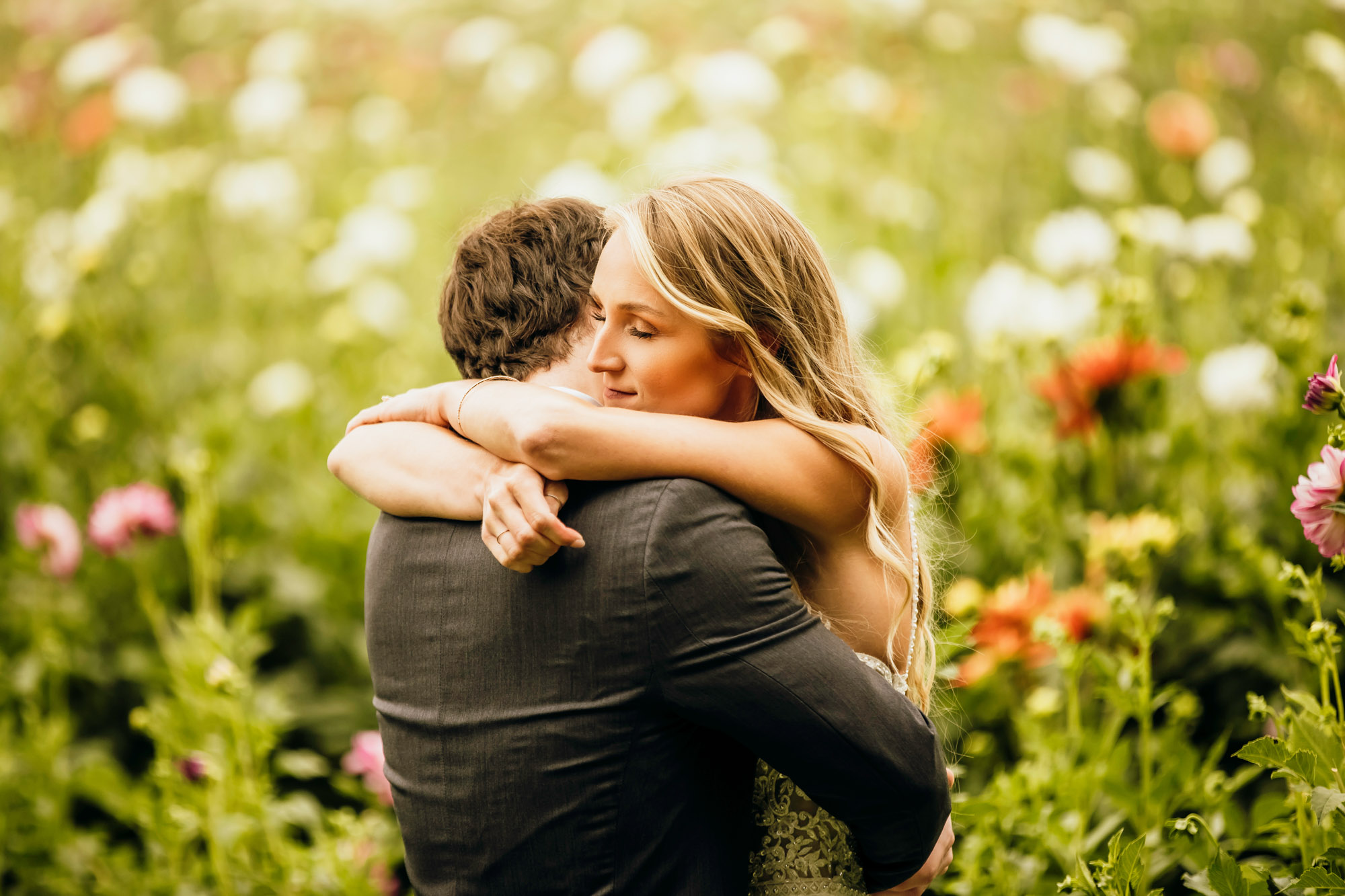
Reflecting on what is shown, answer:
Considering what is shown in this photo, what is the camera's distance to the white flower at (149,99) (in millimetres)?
4070

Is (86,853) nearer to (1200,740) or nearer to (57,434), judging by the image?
(57,434)

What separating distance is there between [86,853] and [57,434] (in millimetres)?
1612

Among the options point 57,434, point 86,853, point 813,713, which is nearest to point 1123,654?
point 813,713

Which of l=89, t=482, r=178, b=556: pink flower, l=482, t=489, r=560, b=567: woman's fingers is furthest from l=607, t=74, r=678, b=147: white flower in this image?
l=482, t=489, r=560, b=567: woman's fingers

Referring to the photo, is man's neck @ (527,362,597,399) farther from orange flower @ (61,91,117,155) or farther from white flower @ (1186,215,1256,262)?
orange flower @ (61,91,117,155)

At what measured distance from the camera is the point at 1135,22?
493cm

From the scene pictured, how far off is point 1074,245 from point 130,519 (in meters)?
2.58

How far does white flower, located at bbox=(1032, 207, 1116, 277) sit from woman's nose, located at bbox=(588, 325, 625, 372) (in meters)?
2.24

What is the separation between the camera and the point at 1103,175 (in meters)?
3.66

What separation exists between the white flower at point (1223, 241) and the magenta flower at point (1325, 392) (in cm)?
207

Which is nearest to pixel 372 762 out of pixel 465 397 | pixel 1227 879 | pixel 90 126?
pixel 465 397

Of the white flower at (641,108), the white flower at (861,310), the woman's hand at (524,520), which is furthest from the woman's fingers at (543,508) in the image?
the white flower at (641,108)

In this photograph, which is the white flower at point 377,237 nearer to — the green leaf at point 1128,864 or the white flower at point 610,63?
the white flower at point 610,63

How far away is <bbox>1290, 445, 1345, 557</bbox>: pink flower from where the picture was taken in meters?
1.20
